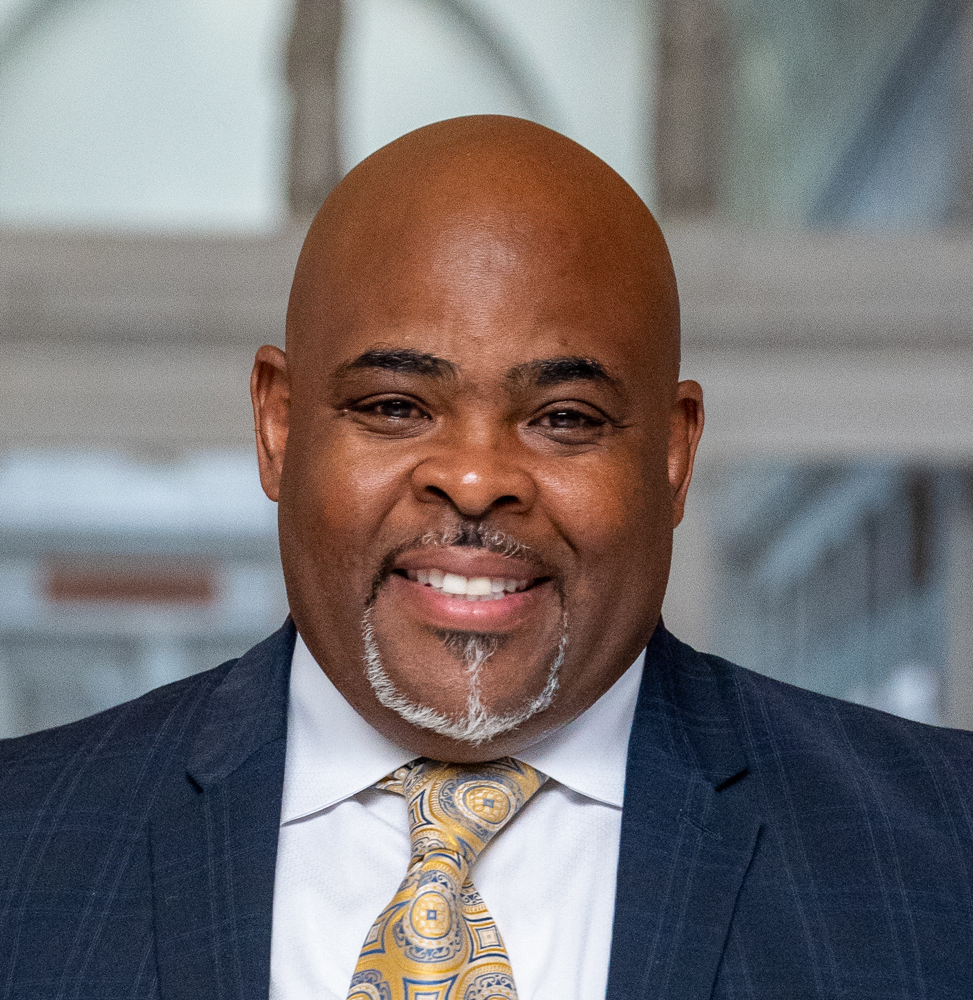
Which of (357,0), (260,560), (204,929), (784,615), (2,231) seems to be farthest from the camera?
(260,560)

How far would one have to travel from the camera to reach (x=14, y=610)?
6.43 m

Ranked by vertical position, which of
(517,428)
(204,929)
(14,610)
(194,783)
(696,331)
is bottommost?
(204,929)

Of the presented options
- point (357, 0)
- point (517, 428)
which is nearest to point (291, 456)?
point (517, 428)

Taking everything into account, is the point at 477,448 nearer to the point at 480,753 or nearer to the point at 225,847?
the point at 480,753

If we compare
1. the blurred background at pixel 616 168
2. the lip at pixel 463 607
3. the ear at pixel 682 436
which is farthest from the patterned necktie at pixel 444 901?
the blurred background at pixel 616 168

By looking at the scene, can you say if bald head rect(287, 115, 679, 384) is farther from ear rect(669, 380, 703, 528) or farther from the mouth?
the mouth

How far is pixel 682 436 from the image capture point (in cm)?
119

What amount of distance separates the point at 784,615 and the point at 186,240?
2981 mm

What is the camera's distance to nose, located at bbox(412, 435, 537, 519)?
0.99 metres

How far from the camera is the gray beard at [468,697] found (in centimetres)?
102

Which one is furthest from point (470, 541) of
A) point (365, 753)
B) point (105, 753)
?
point (105, 753)

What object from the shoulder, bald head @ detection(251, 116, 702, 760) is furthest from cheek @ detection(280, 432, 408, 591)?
the shoulder

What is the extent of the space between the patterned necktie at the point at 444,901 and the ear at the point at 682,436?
0.83 feet

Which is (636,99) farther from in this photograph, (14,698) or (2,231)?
(14,698)
